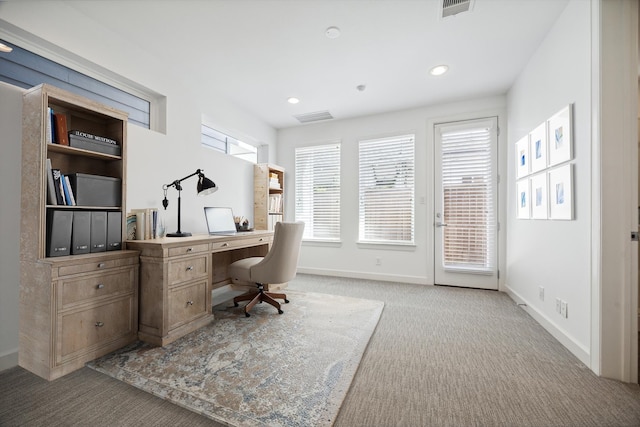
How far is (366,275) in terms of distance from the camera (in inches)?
171

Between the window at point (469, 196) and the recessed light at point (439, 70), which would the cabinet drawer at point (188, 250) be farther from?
the window at point (469, 196)

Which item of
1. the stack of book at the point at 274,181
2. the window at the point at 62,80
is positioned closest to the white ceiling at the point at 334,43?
the window at the point at 62,80

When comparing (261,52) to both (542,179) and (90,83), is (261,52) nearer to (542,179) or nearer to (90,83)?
(90,83)

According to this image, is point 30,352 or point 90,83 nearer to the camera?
point 30,352

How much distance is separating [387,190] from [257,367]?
321 centimetres

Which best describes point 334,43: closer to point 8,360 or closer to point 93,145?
point 93,145

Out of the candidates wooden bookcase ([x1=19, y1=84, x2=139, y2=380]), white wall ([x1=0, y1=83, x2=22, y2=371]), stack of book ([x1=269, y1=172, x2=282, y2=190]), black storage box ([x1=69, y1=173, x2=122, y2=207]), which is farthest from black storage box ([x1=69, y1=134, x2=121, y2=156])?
stack of book ([x1=269, y1=172, x2=282, y2=190])

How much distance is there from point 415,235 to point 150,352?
3481 millimetres

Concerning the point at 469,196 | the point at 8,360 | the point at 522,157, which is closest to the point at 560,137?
the point at 522,157

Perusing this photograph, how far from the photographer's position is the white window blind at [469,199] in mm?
3711

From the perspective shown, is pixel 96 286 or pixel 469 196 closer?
pixel 96 286

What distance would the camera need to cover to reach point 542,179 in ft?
8.15

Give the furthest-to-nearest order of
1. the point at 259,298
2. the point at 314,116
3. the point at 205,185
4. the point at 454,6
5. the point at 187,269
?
the point at 314,116
the point at 259,298
the point at 205,185
the point at 187,269
the point at 454,6

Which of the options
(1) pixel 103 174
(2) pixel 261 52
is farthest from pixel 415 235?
(1) pixel 103 174
